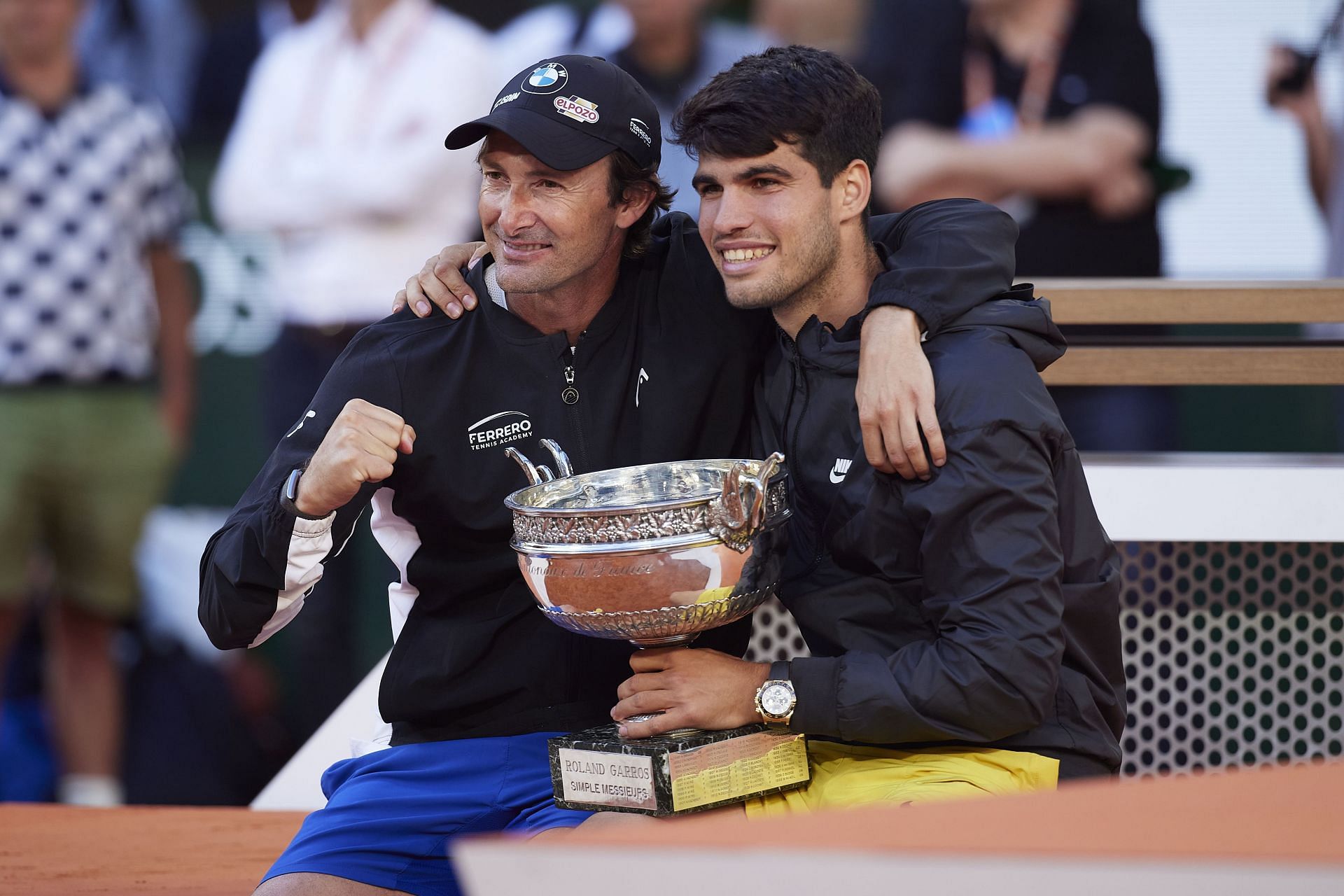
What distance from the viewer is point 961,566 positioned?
5.90 ft

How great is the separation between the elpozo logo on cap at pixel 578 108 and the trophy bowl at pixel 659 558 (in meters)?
0.62

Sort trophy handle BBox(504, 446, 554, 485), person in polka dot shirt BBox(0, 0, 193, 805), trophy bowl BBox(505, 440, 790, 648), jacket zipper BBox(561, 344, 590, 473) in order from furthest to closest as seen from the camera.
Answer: person in polka dot shirt BBox(0, 0, 193, 805), jacket zipper BBox(561, 344, 590, 473), trophy handle BBox(504, 446, 554, 485), trophy bowl BBox(505, 440, 790, 648)

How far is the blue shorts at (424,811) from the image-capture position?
2.02m

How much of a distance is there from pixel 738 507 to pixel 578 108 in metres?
0.74

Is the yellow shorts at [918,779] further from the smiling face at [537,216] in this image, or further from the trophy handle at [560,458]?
the smiling face at [537,216]

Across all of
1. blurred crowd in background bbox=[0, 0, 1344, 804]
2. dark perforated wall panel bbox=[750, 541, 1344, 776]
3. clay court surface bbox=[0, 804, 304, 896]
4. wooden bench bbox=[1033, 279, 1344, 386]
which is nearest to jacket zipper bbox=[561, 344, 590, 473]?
dark perforated wall panel bbox=[750, 541, 1344, 776]

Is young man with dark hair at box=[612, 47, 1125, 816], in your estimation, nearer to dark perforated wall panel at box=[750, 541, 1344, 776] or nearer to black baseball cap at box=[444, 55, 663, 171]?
black baseball cap at box=[444, 55, 663, 171]

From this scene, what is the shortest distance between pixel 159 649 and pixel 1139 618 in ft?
10.5

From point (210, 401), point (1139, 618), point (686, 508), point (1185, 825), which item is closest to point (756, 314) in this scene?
point (686, 508)

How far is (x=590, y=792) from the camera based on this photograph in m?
1.81

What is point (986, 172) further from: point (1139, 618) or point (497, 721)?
point (497, 721)

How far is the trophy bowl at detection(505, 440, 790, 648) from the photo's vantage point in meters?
1.71

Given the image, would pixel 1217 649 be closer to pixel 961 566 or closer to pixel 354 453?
pixel 961 566

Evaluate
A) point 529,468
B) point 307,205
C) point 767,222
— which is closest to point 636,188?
point 767,222
